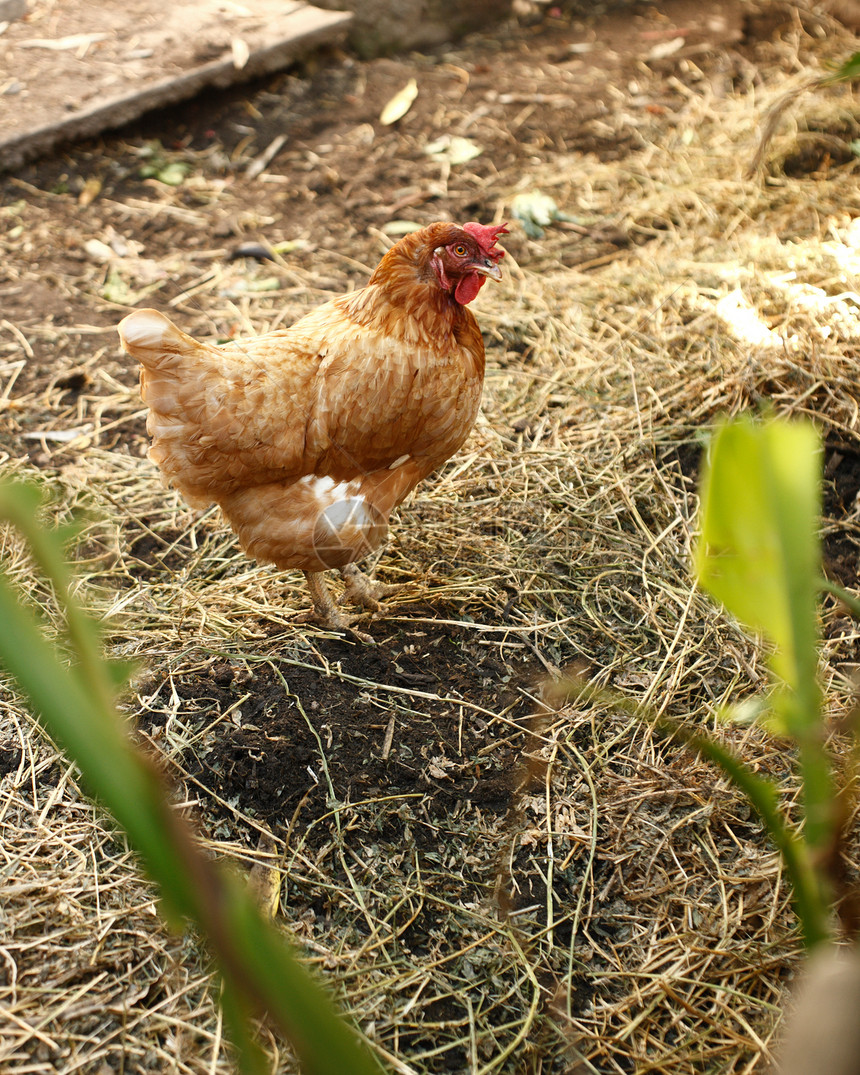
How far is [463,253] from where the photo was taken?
2.34m

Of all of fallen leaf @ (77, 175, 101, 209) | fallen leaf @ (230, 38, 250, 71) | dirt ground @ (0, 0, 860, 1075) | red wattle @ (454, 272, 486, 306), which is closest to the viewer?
dirt ground @ (0, 0, 860, 1075)

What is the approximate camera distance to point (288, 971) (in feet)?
1.71

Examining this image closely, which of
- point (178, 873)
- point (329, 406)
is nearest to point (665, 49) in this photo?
point (329, 406)

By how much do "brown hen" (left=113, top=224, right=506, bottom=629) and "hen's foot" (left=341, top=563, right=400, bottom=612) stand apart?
265 millimetres

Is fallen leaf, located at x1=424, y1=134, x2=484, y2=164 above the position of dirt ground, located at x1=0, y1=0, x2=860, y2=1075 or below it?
above

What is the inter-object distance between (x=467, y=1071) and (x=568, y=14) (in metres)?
7.46

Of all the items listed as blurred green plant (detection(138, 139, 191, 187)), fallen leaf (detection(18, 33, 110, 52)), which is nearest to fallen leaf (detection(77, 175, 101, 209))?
blurred green plant (detection(138, 139, 191, 187))

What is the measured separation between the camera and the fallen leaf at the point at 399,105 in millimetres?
5336

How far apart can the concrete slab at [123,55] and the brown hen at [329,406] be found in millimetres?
3520

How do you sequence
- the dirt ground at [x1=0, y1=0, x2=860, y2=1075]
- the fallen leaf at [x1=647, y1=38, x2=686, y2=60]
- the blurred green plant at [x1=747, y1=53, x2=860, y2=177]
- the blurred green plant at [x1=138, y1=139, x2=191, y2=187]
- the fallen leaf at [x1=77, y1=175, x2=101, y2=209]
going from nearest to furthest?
1. the dirt ground at [x1=0, y1=0, x2=860, y2=1075]
2. the blurred green plant at [x1=747, y1=53, x2=860, y2=177]
3. the fallen leaf at [x1=77, y1=175, x2=101, y2=209]
4. the blurred green plant at [x1=138, y1=139, x2=191, y2=187]
5. the fallen leaf at [x1=647, y1=38, x2=686, y2=60]

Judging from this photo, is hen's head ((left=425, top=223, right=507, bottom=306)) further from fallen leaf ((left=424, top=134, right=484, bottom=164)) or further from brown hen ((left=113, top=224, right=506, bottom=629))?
fallen leaf ((left=424, top=134, right=484, bottom=164))

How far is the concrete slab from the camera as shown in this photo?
189 inches

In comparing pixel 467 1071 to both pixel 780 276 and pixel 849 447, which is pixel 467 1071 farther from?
pixel 780 276

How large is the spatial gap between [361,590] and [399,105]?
4229 mm
